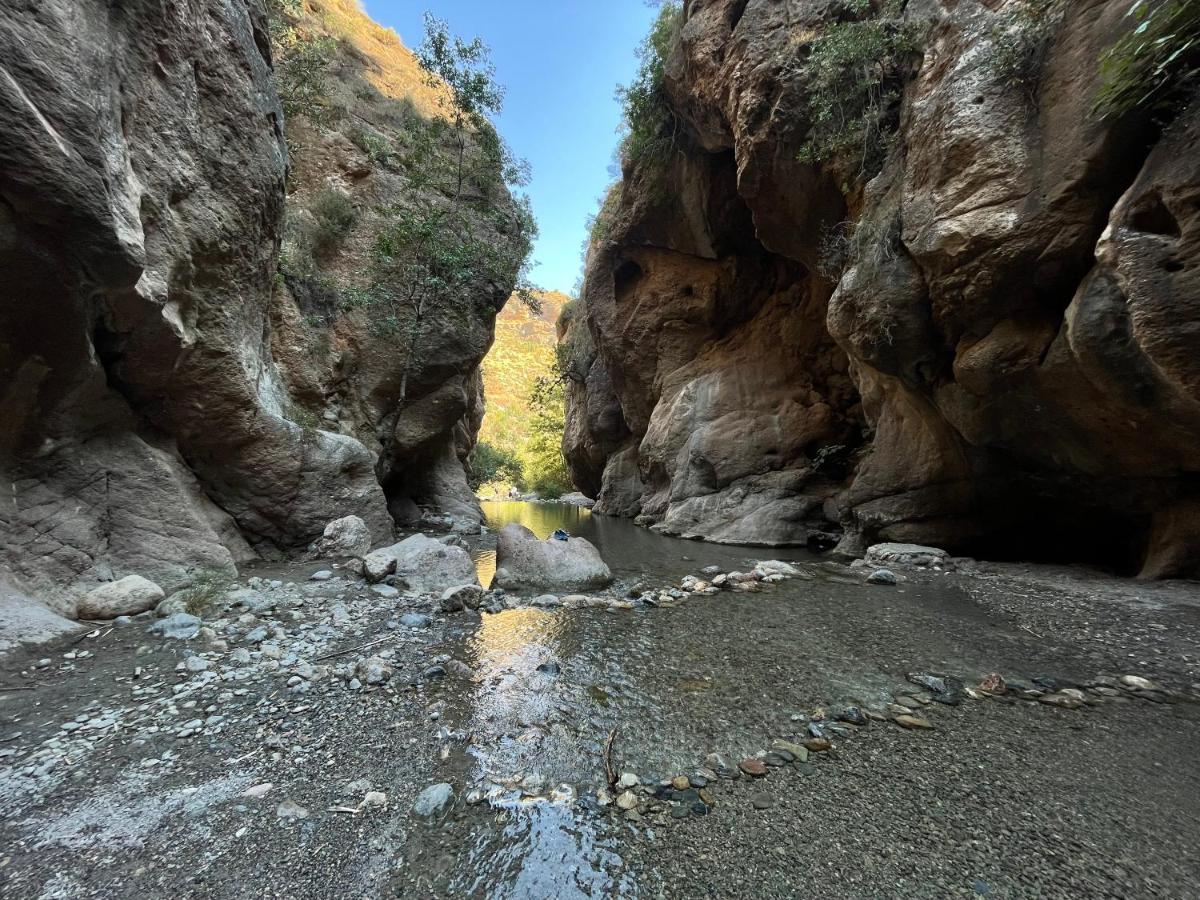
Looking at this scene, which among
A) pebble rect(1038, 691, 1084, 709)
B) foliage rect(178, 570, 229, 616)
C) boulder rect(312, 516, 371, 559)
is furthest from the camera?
boulder rect(312, 516, 371, 559)

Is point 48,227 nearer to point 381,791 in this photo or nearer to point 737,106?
point 381,791

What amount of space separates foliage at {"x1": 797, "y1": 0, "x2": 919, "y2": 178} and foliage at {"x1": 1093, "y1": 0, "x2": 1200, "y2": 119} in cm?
385

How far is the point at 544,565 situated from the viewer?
647cm

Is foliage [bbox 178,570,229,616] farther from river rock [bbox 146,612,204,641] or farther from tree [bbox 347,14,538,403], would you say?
tree [bbox 347,14,538,403]

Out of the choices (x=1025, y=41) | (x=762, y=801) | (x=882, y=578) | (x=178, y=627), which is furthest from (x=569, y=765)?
(x=1025, y=41)

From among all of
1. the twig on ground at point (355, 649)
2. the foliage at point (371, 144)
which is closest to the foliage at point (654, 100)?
the foliage at point (371, 144)

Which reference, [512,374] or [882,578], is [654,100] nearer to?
[882,578]

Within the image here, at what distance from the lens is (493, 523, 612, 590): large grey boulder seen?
20.7 feet

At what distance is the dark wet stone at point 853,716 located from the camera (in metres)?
2.87

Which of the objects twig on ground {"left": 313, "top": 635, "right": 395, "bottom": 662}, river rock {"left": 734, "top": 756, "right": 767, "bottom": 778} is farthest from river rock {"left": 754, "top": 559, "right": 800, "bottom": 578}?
twig on ground {"left": 313, "top": 635, "right": 395, "bottom": 662}

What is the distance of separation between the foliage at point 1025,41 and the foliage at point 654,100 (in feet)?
28.5

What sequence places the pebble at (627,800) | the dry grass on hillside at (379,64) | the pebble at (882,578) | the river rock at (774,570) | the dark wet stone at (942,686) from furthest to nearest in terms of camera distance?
the dry grass on hillside at (379,64), the river rock at (774,570), the pebble at (882,578), the dark wet stone at (942,686), the pebble at (627,800)

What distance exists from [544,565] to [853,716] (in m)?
4.25

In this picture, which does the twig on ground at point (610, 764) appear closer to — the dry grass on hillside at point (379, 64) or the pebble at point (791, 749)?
the pebble at point (791, 749)
